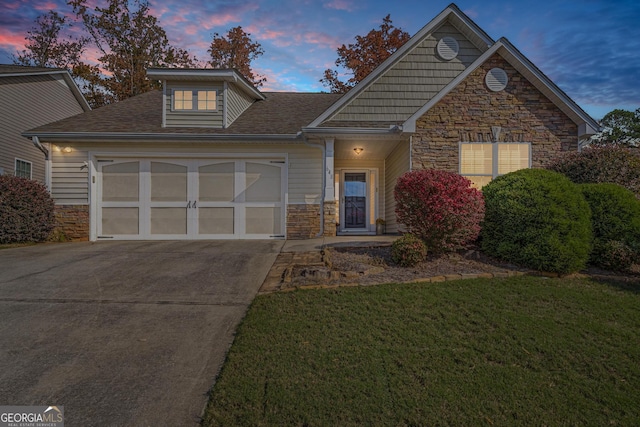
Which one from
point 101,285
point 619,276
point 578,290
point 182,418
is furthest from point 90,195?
point 619,276

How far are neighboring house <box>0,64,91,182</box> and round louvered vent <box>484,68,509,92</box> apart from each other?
1476 cm

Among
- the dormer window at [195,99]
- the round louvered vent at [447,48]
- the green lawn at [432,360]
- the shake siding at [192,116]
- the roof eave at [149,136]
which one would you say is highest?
the round louvered vent at [447,48]

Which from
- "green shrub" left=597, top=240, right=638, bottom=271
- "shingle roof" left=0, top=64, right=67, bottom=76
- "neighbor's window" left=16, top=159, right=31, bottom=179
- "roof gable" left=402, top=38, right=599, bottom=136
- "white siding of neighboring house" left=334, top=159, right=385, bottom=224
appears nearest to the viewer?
"green shrub" left=597, top=240, right=638, bottom=271

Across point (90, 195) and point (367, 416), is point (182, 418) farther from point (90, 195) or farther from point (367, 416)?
point (90, 195)

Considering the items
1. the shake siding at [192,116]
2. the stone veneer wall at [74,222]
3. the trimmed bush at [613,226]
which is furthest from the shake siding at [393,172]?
the stone veneer wall at [74,222]

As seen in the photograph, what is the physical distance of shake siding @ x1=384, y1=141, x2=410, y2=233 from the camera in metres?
8.57

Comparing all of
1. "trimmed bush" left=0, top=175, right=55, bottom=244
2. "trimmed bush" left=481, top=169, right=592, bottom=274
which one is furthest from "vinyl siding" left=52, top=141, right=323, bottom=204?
"trimmed bush" left=481, top=169, right=592, bottom=274

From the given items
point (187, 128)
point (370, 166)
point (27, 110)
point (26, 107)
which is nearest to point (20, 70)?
point (26, 107)

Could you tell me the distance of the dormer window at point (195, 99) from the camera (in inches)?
393

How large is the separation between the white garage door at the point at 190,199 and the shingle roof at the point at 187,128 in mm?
870

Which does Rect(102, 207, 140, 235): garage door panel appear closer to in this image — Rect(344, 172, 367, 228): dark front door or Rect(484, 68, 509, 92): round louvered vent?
Rect(344, 172, 367, 228): dark front door

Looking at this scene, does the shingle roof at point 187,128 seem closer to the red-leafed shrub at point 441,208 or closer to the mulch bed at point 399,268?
the red-leafed shrub at point 441,208

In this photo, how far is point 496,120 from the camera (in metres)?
8.13

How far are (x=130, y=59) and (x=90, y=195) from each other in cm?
1496
